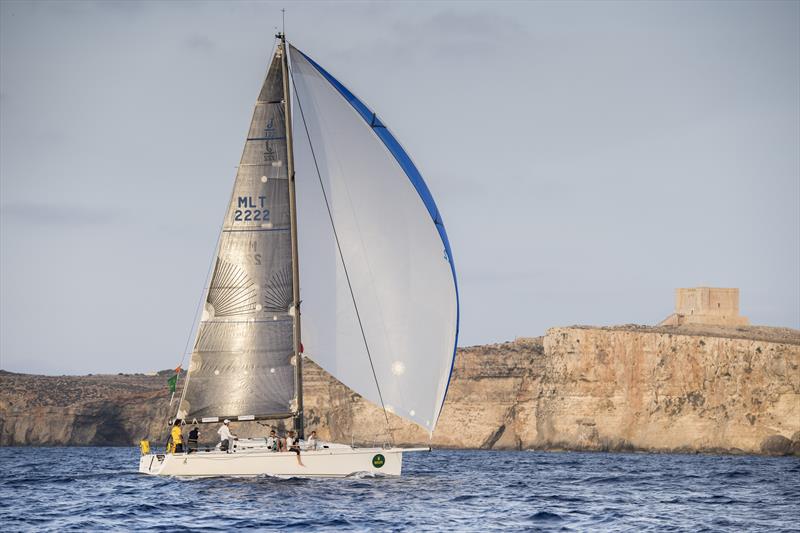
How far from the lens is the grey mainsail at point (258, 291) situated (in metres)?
28.6

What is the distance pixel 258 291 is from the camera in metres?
28.7

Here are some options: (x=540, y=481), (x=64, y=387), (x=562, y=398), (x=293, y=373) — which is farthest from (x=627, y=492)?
(x=64, y=387)

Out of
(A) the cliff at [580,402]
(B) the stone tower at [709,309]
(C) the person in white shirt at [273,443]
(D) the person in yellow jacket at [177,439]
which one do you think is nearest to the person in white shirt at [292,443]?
(C) the person in white shirt at [273,443]

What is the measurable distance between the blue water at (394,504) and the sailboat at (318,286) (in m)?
1.37

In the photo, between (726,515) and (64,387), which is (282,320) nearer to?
(726,515)

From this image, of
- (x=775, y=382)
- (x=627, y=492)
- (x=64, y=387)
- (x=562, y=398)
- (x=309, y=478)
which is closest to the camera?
(x=309, y=478)

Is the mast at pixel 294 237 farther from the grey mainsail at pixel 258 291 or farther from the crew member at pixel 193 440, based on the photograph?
the crew member at pixel 193 440

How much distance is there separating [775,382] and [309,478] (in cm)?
4626

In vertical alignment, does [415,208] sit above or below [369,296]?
above

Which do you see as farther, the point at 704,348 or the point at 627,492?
the point at 704,348

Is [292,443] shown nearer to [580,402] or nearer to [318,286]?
[318,286]

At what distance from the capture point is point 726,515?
24391mm

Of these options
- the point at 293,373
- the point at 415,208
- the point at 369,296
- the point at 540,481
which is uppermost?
the point at 415,208

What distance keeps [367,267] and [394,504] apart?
21.5ft
